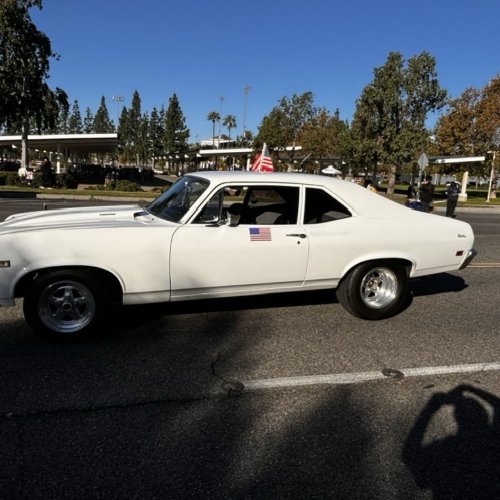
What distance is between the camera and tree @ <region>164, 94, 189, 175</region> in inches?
A: 3565

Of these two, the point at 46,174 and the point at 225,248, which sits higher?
the point at 46,174

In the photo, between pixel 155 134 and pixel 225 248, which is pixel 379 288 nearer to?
pixel 225 248

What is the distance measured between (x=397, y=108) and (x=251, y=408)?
3716cm

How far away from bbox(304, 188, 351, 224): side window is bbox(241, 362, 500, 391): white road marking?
67.4 inches

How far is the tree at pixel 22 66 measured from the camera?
1158 inches

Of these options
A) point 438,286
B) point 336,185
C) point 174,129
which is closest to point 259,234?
point 336,185

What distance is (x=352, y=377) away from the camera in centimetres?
385

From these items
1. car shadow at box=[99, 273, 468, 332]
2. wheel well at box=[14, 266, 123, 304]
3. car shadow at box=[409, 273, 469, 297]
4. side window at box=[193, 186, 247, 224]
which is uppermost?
side window at box=[193, 186, 247, 224]

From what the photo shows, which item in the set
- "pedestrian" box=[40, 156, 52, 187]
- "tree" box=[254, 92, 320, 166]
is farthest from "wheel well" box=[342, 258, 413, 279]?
"tree" box=[254, 92, 320, 166]

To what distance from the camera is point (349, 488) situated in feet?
8.39

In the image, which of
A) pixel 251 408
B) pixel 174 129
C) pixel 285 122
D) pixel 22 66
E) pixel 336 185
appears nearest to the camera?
pixel 251 408

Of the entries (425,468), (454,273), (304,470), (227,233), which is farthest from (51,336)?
(454,273)

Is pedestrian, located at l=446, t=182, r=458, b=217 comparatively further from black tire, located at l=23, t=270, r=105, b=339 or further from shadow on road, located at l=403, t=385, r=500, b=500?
black tire, located at l=23, t=270, r=105, b=339

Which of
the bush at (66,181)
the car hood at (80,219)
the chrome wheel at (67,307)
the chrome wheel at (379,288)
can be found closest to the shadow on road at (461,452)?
the chrome wheel at (379,288)
